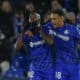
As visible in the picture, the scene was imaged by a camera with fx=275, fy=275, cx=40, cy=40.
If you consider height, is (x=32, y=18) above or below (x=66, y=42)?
above

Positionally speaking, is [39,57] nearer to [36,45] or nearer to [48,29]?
[36,45]

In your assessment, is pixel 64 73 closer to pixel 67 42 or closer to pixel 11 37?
pixel 67 42

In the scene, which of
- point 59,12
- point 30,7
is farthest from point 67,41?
point 30,7

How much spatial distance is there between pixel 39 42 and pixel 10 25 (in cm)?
32

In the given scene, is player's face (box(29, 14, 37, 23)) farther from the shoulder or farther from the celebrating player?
the shoulder

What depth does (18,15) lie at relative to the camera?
2.44 metres

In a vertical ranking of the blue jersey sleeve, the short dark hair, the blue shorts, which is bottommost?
the blue shorts

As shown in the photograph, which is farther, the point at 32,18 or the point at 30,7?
the point at 30,7

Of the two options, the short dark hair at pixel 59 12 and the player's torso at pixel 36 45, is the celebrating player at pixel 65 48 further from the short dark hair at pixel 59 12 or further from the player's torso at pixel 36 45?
the player's torso at pixel 36 45

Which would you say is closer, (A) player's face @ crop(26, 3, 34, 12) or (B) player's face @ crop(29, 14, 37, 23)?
(B) player's face @ crop(29, 14, 37, 23)

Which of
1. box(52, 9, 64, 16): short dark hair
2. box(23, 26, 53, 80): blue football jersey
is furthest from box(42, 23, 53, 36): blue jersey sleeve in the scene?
box(52, 9, 64, 16): short dark hair

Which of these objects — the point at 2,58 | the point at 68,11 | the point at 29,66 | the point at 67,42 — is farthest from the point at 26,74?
the point at 68,11

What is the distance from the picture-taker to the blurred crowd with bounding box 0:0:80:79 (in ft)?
7.73

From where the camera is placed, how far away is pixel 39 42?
7.63 ft
